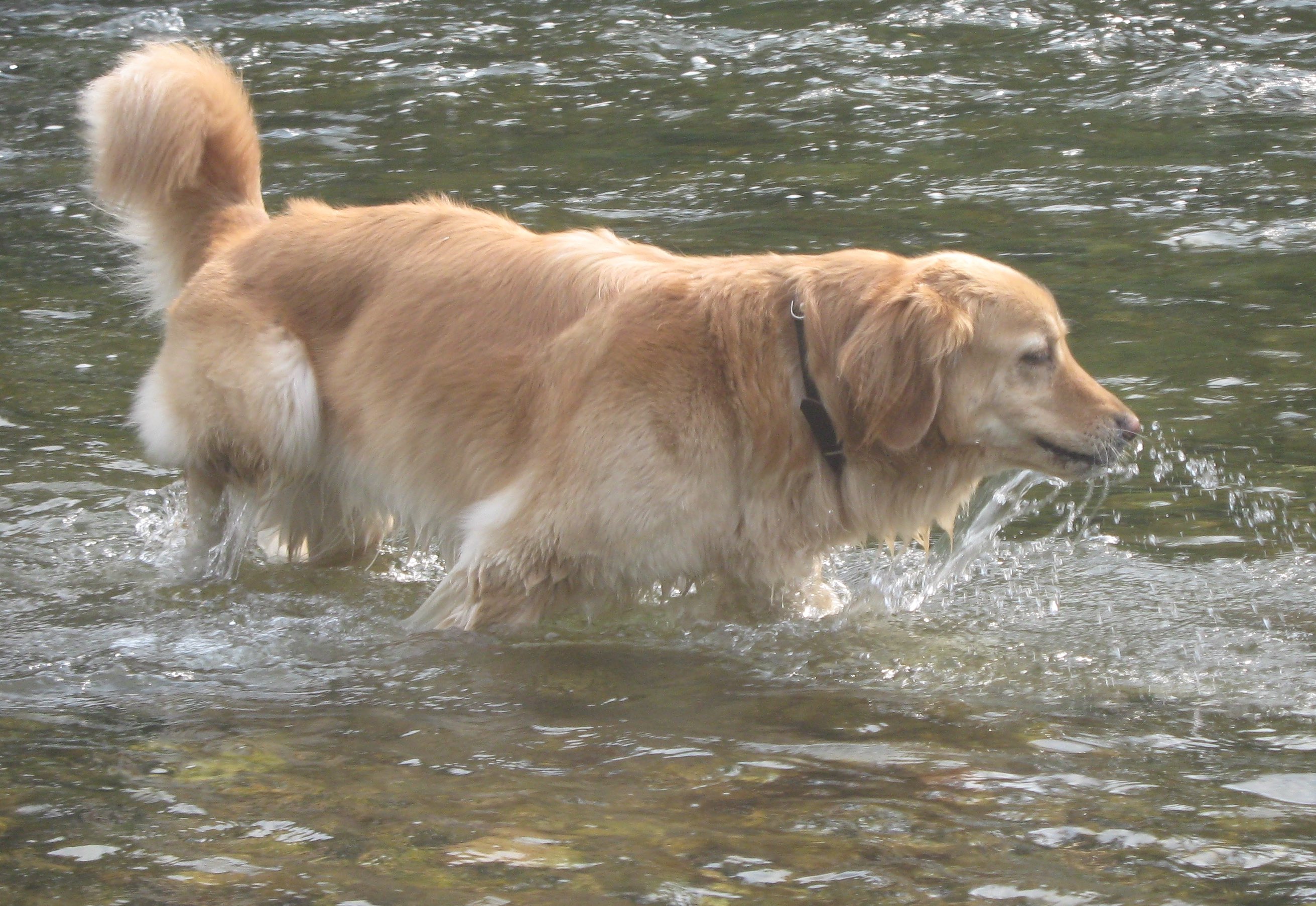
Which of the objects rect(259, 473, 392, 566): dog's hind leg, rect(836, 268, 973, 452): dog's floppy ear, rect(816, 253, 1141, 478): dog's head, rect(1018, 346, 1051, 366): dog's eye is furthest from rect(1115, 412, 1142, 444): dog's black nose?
rect(259, 473, 392, 566): dog's hind leg

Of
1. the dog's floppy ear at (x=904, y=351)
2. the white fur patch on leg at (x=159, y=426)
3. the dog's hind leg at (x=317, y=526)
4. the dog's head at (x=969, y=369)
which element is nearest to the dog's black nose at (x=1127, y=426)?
the dog's head at (x=969, y=369)

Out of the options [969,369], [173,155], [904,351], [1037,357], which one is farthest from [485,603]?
[173,155]

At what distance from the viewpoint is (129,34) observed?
44.2 ft

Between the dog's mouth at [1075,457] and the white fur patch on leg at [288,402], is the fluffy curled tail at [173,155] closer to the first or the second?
the white fur patch on leg at [288,402]

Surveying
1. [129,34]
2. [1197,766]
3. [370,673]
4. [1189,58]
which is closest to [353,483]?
[370,673]

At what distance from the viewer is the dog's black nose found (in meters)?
4.68

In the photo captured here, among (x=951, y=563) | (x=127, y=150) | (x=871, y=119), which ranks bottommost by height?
(x=951, y=563)

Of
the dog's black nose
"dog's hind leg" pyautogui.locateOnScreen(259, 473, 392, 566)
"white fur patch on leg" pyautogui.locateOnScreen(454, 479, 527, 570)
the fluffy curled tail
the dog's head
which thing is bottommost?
"dog's hind leg" pyautogui.locateOnScreen(259, 473, 392, 566)

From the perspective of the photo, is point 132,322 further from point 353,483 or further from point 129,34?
point 129,34

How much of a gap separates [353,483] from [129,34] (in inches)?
361

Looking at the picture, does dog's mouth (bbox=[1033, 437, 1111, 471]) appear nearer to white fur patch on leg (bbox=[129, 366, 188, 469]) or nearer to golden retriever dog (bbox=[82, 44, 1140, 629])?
golden retriever dog (bbox=[82, 44, 1140, 629])

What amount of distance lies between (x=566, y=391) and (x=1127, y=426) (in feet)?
5.18

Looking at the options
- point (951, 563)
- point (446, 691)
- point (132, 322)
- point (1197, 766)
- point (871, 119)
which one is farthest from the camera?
point (871, 119)

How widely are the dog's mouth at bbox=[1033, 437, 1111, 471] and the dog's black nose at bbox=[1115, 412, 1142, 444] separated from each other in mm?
76
